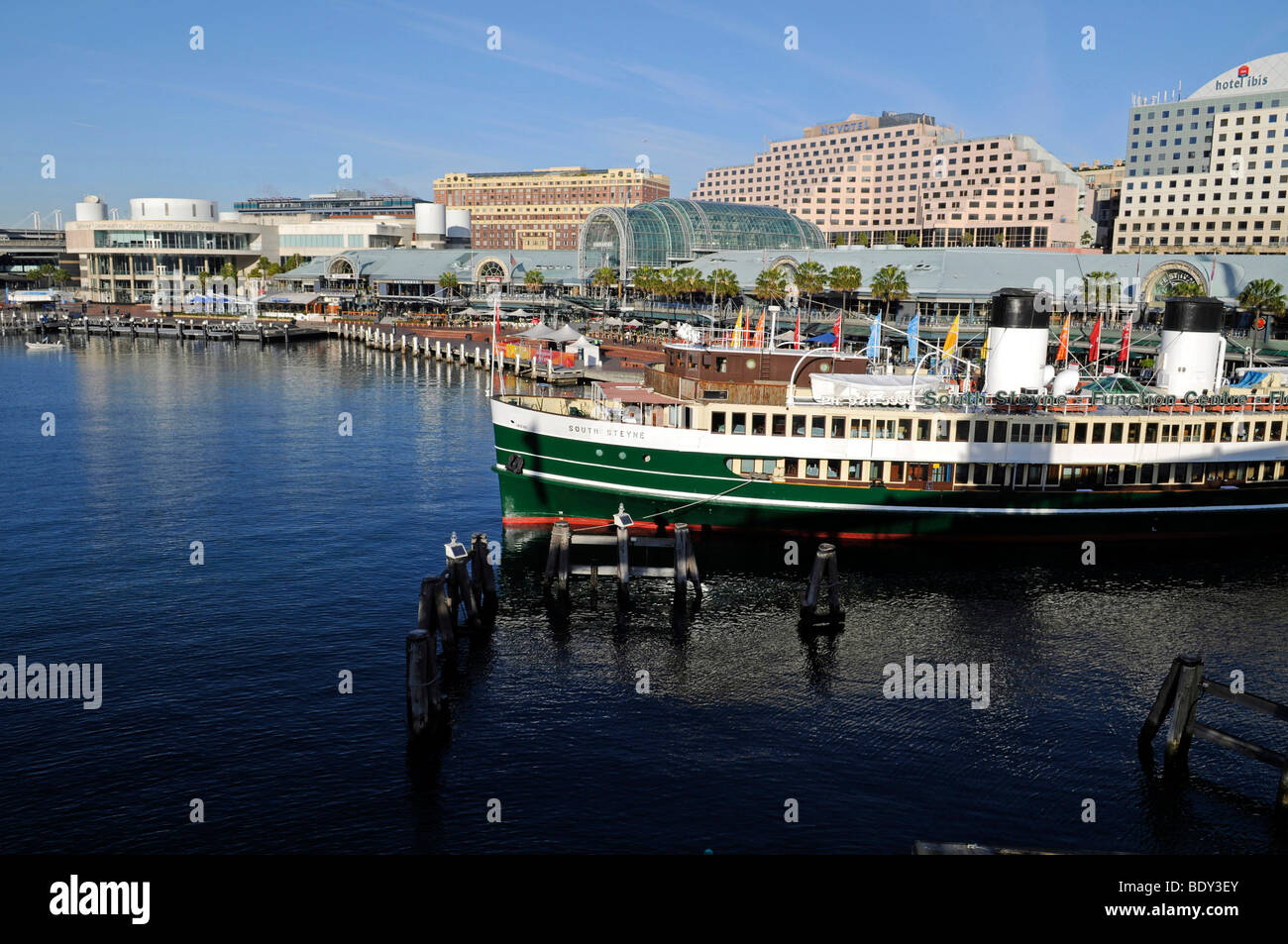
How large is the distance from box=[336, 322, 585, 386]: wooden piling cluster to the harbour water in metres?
47.1

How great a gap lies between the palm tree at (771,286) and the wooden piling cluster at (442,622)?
10829 centimetres

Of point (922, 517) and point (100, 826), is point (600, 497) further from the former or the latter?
point (100, 826)

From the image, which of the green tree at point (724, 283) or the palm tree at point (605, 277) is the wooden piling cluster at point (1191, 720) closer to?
the green tree at point (724, 283)

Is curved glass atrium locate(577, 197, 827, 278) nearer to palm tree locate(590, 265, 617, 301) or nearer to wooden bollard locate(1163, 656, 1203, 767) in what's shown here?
palm tree locate(590, 265, 617, 301)

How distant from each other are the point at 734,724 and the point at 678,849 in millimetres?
7057

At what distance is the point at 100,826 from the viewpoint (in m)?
24.7

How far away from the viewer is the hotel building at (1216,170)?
180 m

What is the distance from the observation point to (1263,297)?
4200 inches

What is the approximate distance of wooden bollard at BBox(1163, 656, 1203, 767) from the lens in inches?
1068

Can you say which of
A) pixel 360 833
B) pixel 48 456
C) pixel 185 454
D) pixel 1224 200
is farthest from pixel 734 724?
pixel 1224 200

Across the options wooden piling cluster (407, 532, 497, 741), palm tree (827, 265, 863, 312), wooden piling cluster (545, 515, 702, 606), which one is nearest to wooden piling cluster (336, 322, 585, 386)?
palm tree (827, 265, 863, 312)

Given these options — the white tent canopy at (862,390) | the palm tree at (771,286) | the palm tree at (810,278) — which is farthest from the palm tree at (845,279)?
the white tent canopy at (862,390)
